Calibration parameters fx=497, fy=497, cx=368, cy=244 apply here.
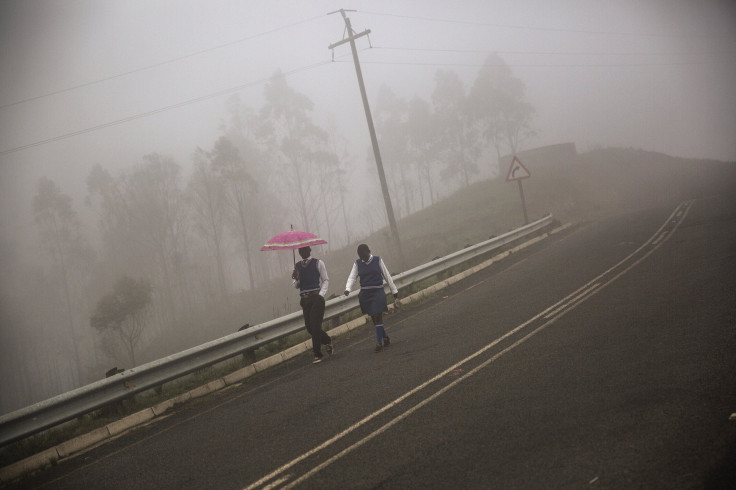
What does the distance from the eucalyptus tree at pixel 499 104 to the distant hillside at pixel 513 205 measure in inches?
447

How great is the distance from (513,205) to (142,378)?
28.8 m

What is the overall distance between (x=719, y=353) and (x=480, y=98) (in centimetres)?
5483

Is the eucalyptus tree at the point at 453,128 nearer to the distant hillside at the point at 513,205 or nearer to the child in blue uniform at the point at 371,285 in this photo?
the distant hillside at the point at 513,205

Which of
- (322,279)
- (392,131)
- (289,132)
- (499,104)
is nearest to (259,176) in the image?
(289,132)

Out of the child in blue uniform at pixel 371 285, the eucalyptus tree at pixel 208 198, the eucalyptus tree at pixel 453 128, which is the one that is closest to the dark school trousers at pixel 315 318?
the child in blue uniform at pixel 371 285

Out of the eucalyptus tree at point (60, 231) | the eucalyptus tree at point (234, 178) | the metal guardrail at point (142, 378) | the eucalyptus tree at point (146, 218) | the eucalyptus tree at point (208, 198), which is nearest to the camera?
the metal guardrail at point (142, 378)

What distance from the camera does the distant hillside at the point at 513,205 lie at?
29.9 meters

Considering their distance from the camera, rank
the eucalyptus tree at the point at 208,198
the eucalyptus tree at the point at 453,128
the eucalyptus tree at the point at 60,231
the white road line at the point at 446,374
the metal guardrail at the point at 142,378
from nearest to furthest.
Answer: the white road line at the point at 446,374
the metal guardrail at the point at 142,378
the eucalyptus tree at the point at 208,198
the eucalyptus tree at the point at 60,231
the eucalyptus tree at the point at 453,128

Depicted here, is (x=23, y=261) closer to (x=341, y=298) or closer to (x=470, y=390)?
(x=341, y=298)

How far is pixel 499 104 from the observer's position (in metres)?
55.9

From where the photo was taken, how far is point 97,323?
118 feet

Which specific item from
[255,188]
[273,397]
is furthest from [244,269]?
[273,397]

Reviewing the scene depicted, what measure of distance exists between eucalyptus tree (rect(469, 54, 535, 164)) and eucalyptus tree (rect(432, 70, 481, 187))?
7.45 feet

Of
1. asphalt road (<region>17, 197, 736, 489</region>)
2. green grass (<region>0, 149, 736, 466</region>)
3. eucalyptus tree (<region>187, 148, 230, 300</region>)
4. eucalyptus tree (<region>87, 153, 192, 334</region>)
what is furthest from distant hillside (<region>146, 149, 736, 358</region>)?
asphalt road (<region>17, 197, 736, 489</region>)
